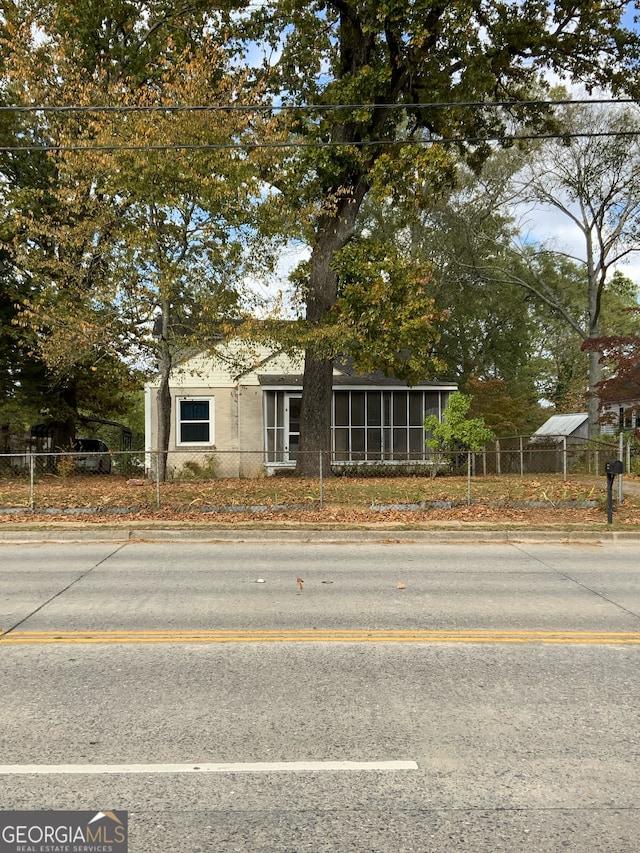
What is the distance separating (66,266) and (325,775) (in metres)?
15.4

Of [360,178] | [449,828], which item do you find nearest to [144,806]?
[449,828]

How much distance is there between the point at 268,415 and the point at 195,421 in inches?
114

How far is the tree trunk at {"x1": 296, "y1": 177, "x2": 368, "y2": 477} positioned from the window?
6.00 metres

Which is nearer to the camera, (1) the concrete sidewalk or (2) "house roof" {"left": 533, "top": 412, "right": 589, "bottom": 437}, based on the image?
(1) the concrete sidewalk

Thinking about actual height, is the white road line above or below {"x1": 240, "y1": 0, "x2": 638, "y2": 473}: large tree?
below

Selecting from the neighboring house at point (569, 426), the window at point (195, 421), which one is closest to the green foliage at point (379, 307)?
the window at point (195, 421)

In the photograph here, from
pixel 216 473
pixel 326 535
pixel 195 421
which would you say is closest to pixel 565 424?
pixel 216 473

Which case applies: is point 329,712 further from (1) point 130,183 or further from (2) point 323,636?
(1) point 130,183

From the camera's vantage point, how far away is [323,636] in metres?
6.02

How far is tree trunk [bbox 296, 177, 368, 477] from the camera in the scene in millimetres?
18703

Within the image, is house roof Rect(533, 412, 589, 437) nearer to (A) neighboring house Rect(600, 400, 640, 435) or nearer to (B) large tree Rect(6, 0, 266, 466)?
(A) neighboring house Rect(600, 400, 640, 435)

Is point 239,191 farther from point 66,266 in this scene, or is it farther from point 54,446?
point 54,446

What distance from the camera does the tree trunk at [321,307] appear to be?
61.4ft

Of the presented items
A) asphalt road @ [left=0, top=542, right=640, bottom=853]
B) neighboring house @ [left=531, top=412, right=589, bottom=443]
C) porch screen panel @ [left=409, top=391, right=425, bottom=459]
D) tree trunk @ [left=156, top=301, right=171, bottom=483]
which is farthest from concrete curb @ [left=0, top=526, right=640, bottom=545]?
neighboring house @ [left=531, top=412, right=589, bottom=443]
